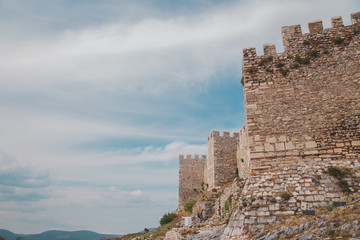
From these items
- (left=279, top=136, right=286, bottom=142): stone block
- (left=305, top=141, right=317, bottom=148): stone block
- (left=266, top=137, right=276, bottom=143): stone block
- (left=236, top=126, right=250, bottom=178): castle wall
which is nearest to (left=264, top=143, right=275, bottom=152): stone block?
(left=266, top=137, right=276, bottom=143): stone block

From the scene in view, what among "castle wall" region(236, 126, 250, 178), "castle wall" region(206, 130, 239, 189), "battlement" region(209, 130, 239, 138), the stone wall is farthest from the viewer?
"battlement" region(209, 130, 239, 138)

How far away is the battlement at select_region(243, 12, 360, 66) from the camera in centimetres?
945

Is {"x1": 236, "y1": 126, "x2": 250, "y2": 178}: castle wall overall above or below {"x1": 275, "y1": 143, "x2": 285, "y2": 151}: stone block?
above

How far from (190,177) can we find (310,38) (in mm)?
30311

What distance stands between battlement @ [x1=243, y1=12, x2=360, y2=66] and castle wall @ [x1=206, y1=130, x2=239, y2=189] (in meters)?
20.5

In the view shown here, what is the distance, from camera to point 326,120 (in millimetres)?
8680

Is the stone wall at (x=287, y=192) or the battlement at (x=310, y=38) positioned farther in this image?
the battlement at (x=310, y=38)

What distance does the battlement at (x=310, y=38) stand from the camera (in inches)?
372

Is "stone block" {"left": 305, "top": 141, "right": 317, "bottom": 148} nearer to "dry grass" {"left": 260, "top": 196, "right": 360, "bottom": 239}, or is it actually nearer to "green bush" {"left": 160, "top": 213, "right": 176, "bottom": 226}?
"dry grass" {"left": 260, "top": 196, "right": 360, "bottom": 239}

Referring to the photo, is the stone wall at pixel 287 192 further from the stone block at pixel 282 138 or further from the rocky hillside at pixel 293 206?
the stone block at pixel 282 138

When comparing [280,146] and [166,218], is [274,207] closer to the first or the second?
[280,146]

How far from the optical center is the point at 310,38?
9758mm

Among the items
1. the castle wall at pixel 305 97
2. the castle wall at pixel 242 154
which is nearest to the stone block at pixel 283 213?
the castle wall at pixel 305 97

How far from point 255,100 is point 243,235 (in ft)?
15.4
